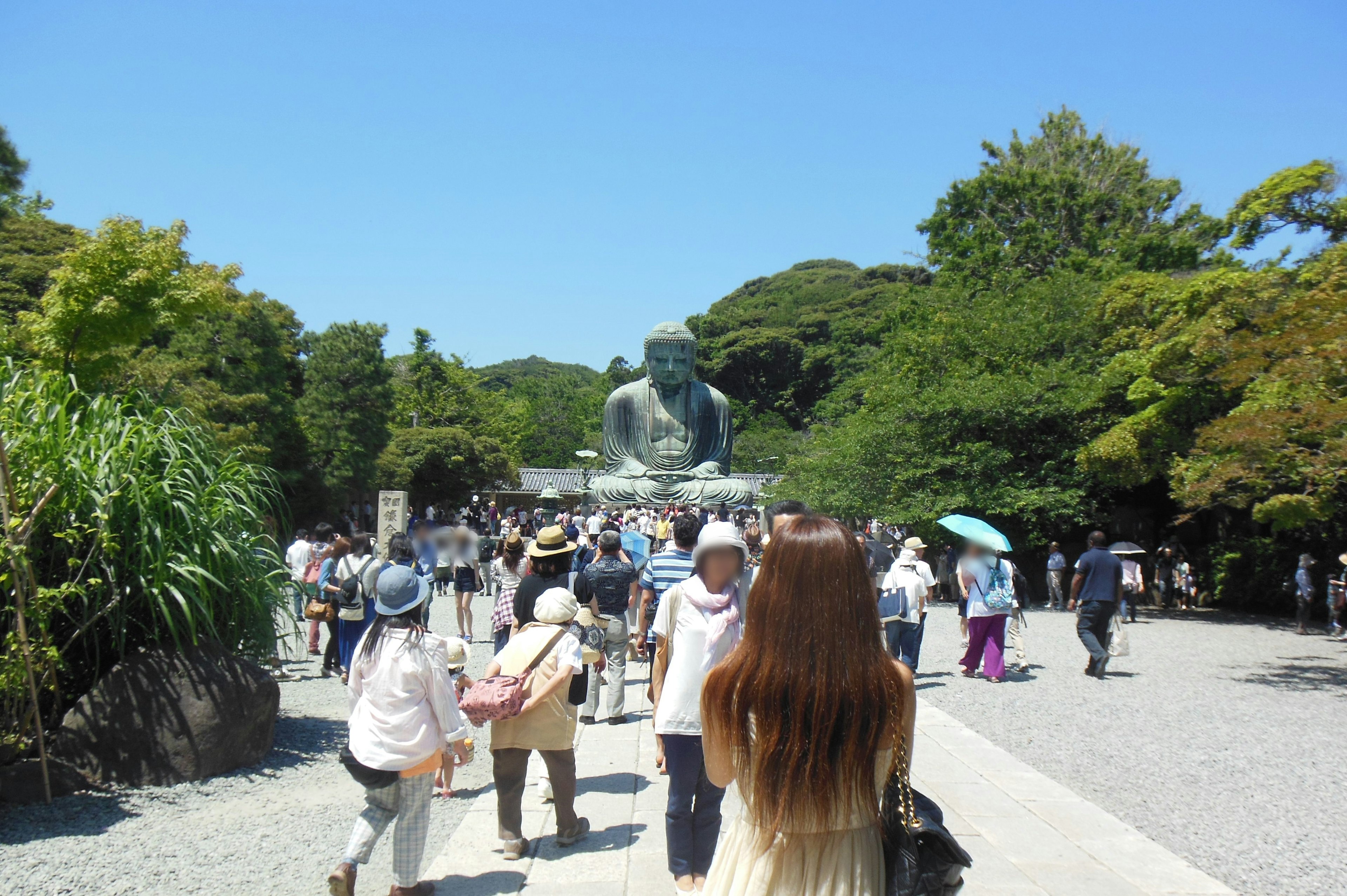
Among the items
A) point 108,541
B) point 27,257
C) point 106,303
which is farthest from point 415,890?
point 27,257

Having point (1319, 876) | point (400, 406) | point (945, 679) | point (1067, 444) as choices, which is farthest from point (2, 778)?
point (400, 406)

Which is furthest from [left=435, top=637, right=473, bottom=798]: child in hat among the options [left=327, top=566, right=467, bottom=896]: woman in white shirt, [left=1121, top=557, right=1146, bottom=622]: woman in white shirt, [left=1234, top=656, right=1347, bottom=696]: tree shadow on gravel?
[left=1121, top=557, right=1146, bottom=622]: woman in white shirt

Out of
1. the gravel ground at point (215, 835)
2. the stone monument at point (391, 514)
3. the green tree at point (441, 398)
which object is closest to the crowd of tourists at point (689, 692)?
the gravel ground at point (215, 835)

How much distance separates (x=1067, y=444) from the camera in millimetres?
15305

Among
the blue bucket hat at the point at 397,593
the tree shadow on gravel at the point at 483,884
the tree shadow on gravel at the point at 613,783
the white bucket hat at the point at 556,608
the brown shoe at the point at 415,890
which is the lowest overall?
the tree shadow on gravel at the point at 483,884

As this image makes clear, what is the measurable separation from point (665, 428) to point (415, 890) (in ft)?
69.3

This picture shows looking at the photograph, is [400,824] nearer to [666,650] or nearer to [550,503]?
[666,650]

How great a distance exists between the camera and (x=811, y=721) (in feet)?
6.42

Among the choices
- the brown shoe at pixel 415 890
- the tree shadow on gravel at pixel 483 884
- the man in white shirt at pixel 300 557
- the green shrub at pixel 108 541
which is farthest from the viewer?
the man in white shirt at pixel 300 557

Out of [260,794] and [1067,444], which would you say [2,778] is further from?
[1067,444]

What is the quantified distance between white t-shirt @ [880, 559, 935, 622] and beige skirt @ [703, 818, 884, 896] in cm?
591

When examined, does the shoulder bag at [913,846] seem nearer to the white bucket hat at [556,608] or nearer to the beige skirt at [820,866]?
the beige skirt at [820,866]

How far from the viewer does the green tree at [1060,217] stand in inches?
943

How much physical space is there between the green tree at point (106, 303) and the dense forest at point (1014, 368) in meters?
0.03
